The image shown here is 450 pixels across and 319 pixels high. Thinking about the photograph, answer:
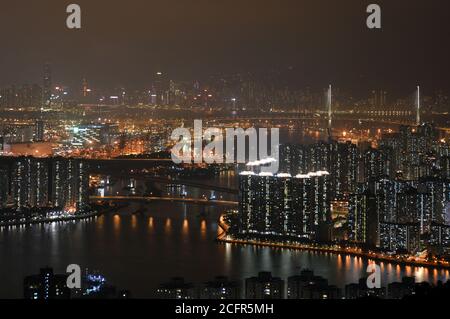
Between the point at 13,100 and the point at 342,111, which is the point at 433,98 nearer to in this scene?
the point at 342,111

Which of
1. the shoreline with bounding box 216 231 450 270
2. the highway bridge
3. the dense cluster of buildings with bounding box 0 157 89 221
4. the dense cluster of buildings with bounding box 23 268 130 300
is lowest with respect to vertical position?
the shoreline with bounding box 216 231 450 270

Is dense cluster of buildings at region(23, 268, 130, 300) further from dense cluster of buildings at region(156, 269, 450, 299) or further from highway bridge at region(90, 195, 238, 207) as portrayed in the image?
highway bridge at region(90, 195, 238, 207)

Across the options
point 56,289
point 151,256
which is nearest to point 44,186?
point 151,256

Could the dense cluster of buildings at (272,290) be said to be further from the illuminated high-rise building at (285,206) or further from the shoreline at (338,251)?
the illuminated high-rise building at (285,206)

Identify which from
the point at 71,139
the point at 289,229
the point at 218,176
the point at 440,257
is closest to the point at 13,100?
the point at 71,139

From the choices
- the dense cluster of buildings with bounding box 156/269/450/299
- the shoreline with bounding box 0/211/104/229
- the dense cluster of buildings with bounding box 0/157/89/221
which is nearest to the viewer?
the dense cluster of buildings with bounding box 156/269/450/299

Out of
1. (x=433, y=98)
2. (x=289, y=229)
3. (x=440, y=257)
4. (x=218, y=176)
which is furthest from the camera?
(x=433, y=98)

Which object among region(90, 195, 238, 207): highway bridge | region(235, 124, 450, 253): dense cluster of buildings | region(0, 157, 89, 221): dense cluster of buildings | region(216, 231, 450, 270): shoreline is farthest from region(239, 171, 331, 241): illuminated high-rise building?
region(0, 157, 89, 221): dense cluster of buildings
